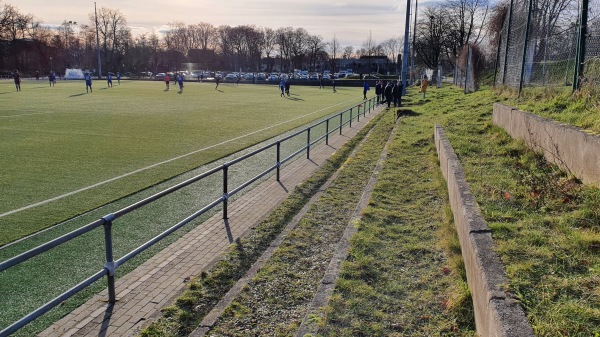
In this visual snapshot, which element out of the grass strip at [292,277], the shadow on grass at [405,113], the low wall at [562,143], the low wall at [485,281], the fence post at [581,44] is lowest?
the grass strip at [292,277]

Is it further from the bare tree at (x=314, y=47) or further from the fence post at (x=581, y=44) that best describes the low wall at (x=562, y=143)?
the bare tree at (x=314, y=47)

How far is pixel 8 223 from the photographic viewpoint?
697 cm

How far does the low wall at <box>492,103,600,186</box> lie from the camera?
5.18 m

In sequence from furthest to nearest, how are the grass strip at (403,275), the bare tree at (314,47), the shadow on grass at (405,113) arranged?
the bare tree at (314,47) < the shadow on grass at (405,113) < the grass strip at (403,275)

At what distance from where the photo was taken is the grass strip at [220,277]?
4.20m

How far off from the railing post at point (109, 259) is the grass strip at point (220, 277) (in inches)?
23.3

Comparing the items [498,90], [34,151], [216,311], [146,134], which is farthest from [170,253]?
[498,90]

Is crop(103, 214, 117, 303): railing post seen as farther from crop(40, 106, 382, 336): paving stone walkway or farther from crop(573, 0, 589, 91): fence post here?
crop(573, 0, 589, 91): fence post

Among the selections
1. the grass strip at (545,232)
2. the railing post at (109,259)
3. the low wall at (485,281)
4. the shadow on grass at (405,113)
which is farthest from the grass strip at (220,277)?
the shadow on grass at (405,113)

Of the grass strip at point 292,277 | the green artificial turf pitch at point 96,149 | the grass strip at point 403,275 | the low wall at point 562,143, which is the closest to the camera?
the grass strip at point 403,275

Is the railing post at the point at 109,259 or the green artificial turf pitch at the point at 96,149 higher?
the railing post at the point at 109,259

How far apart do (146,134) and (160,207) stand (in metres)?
9.59

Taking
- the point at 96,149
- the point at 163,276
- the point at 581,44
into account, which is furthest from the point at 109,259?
the point at 96,149

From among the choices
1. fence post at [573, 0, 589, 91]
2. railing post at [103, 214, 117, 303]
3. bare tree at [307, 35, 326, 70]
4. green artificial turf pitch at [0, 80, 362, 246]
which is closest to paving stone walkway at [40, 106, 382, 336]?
railing post at [103, 214, 117, 303]
